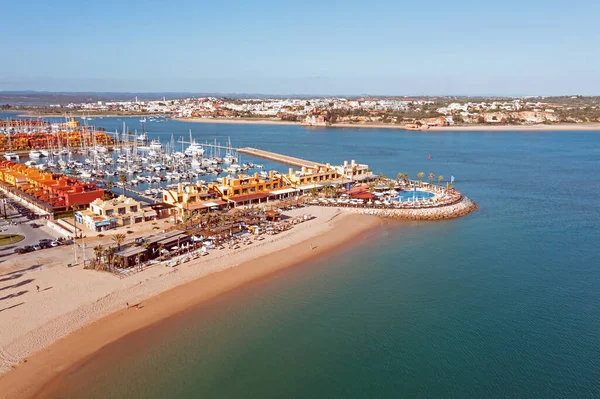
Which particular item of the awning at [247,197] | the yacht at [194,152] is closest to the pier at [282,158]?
the yacht at [194,152]

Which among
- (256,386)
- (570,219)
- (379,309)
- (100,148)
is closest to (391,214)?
(570,219)

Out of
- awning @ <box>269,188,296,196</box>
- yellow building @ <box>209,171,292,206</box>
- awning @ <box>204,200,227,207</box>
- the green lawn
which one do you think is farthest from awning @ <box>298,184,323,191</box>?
the green lawn

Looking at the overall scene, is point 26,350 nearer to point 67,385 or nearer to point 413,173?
point 67,385

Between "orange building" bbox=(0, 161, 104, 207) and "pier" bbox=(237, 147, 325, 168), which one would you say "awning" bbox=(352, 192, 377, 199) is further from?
"orange building" bbox=(0, 161, 104, 207)

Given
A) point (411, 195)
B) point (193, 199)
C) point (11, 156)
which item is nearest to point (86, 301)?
point (193, 199)

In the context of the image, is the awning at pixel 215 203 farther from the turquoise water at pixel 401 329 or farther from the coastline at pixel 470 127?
the coastline at pixel 470 127

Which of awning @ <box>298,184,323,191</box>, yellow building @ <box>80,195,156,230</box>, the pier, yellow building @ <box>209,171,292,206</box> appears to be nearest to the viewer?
yellow building @ <box>80,195,156,230</box>
